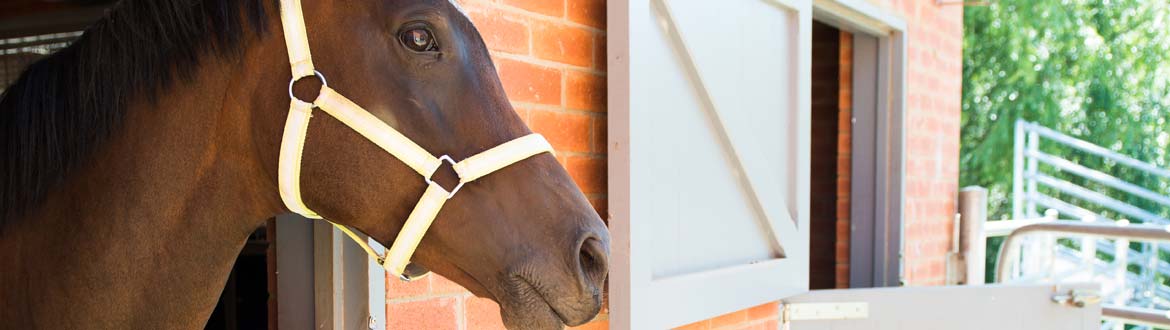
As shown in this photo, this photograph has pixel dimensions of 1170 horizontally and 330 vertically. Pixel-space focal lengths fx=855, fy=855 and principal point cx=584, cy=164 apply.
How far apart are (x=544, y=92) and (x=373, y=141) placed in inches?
40.6

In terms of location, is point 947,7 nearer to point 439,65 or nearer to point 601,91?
point 601,91

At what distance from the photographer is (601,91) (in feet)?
7.91

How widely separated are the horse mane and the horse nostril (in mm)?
555

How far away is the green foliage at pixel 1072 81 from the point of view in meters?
11.8

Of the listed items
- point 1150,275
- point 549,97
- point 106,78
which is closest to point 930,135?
point 549,97

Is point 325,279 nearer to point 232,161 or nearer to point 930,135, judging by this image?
point 232,161

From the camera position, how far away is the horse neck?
1247mm

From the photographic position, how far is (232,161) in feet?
4.17

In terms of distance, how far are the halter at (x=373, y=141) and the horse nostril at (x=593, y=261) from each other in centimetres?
16

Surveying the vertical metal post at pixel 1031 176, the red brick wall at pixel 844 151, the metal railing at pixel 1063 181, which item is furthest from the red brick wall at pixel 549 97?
the vertical metal post at pixel 1031 176

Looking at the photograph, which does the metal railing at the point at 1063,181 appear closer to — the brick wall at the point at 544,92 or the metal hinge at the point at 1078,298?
the metal hinge at the point at 1078,298

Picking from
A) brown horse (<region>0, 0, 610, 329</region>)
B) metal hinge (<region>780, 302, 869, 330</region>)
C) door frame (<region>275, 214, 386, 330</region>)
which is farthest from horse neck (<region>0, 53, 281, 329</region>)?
metal hinge (<region>780, 302, 869, 330</region>)

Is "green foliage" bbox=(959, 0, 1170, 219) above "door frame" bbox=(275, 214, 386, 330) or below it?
above

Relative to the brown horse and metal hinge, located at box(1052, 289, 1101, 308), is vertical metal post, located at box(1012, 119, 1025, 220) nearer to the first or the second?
metal hinge, located at box(1052, 289, 1101, 308)
